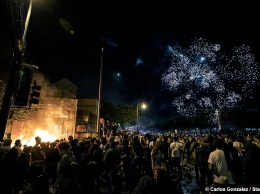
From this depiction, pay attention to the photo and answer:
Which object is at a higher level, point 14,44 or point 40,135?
point 14,44

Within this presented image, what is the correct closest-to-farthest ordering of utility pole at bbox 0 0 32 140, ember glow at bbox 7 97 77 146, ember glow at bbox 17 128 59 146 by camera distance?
utility pole at bbox 0 0 32 140 → ember glow at bbox 17 128 59 146 → ember glow at bbox 7 97 77 146

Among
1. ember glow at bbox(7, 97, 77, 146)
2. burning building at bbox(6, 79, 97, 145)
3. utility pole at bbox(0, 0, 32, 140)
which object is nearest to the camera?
utility pole at bbox(0, 0, 32, 140)

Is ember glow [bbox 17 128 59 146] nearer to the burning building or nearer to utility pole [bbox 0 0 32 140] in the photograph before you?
the burning building

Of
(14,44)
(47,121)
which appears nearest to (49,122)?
(47,121)

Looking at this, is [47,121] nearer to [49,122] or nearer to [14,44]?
[49,122]

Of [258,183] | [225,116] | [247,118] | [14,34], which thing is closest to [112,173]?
[258,183]

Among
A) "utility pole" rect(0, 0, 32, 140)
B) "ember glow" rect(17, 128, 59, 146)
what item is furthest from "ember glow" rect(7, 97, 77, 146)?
"utility pole" rect(0, 0, 32, 140)

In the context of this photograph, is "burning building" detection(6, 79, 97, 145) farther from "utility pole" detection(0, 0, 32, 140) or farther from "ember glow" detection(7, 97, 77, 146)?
"utility pole" detection(0, 0, 32, 140)

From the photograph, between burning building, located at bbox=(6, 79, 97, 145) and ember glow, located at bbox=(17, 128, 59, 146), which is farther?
burning building, located at bbox=(6, 79, 97, 145)

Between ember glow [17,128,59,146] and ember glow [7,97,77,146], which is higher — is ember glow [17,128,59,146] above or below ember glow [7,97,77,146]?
below

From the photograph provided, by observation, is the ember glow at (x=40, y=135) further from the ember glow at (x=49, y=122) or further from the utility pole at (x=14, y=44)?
the utility pole at (x=14, y=44)

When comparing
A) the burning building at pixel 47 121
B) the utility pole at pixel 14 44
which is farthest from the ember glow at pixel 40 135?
the utility pole at pixel 14 44

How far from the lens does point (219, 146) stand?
5.86 meters

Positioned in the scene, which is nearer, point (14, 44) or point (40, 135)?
point (14, 44)
